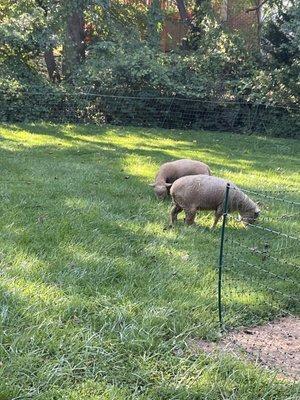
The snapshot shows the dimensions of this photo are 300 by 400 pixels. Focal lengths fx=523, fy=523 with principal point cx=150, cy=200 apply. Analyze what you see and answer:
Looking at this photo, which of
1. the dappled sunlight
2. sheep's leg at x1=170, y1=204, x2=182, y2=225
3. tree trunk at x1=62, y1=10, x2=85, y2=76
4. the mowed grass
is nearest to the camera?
the mowed grass

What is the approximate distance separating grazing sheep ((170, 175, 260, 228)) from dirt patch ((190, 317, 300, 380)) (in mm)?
2194

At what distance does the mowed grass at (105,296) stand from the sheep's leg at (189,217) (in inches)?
3.6

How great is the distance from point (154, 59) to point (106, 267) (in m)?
13.8

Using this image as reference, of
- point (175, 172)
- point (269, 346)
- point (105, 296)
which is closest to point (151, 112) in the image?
point (175, 172)

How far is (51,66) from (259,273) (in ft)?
47.5

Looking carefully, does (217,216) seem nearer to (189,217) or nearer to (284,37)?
(189,217)

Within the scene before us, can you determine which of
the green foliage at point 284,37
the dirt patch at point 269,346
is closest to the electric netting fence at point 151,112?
the green foliage at point 284,37

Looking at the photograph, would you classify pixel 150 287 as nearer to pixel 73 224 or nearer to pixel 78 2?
pixel 73 224

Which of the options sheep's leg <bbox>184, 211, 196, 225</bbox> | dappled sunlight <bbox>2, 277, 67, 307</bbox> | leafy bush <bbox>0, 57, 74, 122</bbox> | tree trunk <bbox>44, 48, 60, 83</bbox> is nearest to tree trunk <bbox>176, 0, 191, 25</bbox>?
tree trunk <bbox>44, 48, 60, 83</bbox>

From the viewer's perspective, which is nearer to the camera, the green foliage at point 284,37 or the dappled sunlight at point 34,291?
the dappled sunlight at point 34,291

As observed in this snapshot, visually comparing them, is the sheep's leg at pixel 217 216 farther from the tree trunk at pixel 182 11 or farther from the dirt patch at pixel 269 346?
the tree trunk at pixel 182 11

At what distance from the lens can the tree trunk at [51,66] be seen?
1742cm

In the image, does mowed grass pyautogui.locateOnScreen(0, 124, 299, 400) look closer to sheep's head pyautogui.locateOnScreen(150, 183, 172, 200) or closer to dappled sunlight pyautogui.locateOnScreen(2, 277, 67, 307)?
dappled sunlight pyautogui.locateOnScreen(2, 277, 67, 307)

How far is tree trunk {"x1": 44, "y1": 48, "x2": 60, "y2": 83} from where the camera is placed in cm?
1742
